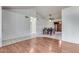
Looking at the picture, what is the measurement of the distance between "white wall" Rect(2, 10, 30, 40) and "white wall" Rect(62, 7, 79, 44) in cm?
400

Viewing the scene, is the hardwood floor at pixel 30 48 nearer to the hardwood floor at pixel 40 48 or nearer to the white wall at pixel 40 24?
the hardwood floor at pixel 40 48

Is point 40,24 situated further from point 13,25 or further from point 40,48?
point 40,48

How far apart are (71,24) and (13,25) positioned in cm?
448

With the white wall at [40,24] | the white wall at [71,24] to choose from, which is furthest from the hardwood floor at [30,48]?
the white wall at [40,24]

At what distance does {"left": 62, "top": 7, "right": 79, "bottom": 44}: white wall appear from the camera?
22.4 ft

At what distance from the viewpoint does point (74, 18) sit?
6.97 metres

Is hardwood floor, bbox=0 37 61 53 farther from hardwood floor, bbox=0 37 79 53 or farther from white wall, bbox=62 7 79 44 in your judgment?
white wall, bbox=62 7 79 44

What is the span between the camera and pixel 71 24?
7199 millimetres

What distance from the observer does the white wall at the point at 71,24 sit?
22.4ft

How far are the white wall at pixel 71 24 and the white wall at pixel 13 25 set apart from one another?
4.00 meters

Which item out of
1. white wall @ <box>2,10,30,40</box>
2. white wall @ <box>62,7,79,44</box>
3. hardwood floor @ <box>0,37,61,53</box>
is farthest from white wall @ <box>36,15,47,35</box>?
hardwood floor @ <box>0,37,61,53</box>
